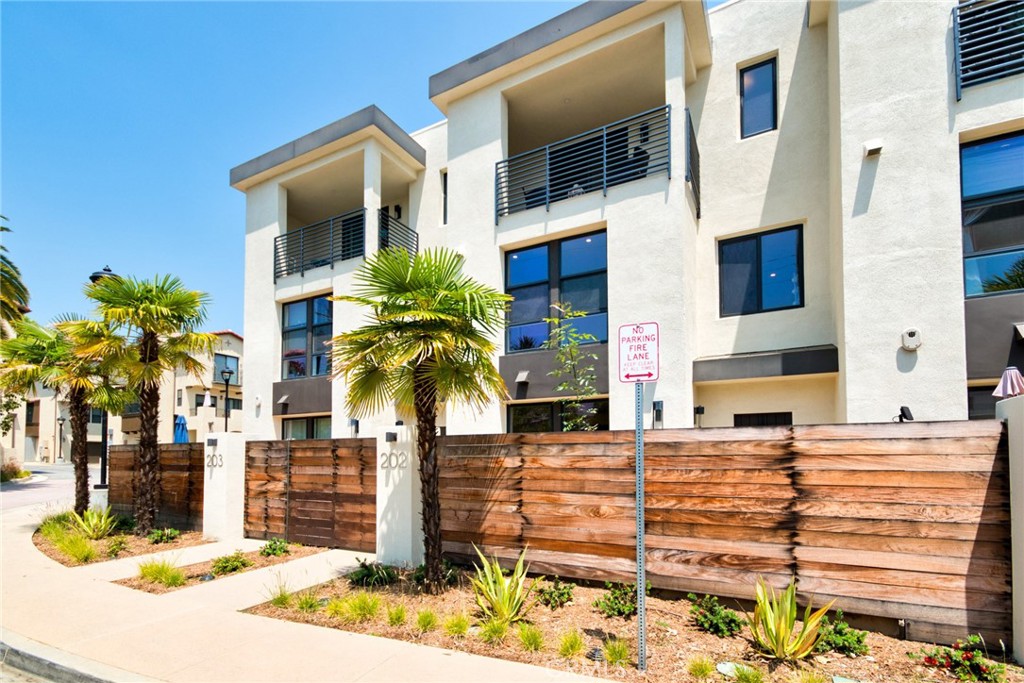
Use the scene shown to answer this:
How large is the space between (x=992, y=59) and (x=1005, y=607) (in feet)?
23.8

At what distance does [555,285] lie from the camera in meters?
10.5

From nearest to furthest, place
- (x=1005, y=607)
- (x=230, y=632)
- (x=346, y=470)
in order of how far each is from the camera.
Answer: (x=1005, y=607), (x=230, y=632), (x=346, y=470)

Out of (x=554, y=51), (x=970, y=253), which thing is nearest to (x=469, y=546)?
(x=970, y=253)

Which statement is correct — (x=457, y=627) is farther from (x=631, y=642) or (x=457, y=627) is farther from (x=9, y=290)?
(x=9, y=290)

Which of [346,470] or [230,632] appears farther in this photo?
[346,470]

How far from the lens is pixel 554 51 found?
10.6 m

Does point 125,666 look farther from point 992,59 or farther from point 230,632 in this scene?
point 992,59

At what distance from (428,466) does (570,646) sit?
283 cm

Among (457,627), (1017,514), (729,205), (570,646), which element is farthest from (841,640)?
(729,205)

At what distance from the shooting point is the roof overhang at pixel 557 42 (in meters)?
9.66

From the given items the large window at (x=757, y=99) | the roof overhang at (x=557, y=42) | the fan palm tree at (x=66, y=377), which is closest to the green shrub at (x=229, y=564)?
the fan palm tree at (x=66, y=377)

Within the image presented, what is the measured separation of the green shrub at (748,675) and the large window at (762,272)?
6967mm

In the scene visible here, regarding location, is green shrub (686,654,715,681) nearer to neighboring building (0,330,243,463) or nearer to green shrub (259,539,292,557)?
green shrub (259,539,292,557)

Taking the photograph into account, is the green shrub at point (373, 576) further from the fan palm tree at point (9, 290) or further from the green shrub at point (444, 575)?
the fan palm tree at point (9, 290)
